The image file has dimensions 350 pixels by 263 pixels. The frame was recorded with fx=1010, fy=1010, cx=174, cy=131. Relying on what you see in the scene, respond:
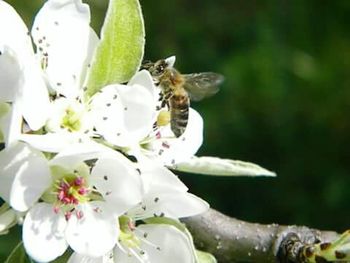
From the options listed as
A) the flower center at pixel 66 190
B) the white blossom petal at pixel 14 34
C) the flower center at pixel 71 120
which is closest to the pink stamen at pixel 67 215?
the flower center at pixel 66 190

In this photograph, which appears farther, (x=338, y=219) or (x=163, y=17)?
(x=163, y=17)

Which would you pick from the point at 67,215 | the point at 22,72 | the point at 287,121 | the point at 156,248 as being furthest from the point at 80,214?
the point at 287,121

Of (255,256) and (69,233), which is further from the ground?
(69,233)

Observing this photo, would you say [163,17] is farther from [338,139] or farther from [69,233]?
[69,233]

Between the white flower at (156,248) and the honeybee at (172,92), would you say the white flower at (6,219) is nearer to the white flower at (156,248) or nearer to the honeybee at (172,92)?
the white flower at (156,248)

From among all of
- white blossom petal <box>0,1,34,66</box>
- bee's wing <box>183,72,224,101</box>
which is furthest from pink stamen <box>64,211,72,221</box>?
bee's wing <box>183,72,224,101</box>

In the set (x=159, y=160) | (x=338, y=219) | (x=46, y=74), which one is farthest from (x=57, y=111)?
(x=338, y=219)

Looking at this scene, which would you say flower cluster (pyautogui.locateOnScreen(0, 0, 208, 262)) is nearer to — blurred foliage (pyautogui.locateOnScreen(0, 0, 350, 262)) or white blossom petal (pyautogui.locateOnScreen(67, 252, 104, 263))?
white blossom petal (pyautogui.locateOnScreen(67, 252, 104, 263))
